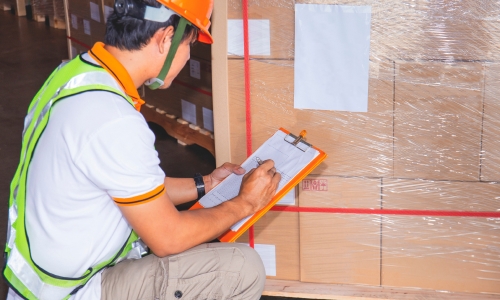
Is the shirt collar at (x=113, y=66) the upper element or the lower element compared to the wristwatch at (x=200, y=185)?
upper

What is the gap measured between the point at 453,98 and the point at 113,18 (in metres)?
1.33

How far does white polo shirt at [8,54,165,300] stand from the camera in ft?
6.45

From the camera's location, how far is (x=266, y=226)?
2996mm

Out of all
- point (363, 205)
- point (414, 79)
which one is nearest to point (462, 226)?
point (363, 205)

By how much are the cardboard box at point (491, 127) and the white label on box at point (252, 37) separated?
0.85 meters

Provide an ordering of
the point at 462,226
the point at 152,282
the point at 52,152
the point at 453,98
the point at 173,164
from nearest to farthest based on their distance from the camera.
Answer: the point at 52,152 → the point at 152,282 → the point at 453,98 → the point at 462,226 → the point at 173,164

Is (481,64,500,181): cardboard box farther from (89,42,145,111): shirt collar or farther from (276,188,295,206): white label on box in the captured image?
(89,42,145,111): shirt collar

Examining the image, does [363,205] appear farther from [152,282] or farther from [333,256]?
[152,282]

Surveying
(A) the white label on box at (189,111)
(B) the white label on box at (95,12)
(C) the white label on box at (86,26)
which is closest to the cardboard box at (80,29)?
(C) the white label on box at (86,26)

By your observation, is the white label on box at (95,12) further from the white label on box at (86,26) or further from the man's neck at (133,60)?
the man's neck at (133,60)

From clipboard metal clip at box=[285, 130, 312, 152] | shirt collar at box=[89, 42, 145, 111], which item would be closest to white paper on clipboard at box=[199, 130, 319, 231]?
clipboard metal clip at box=[285, 130, 312, 152]

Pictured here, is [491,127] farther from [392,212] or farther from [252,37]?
[252,37]

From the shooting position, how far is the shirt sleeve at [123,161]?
196cm

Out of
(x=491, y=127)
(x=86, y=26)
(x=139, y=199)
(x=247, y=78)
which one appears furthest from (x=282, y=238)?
(x=86, y=26)
